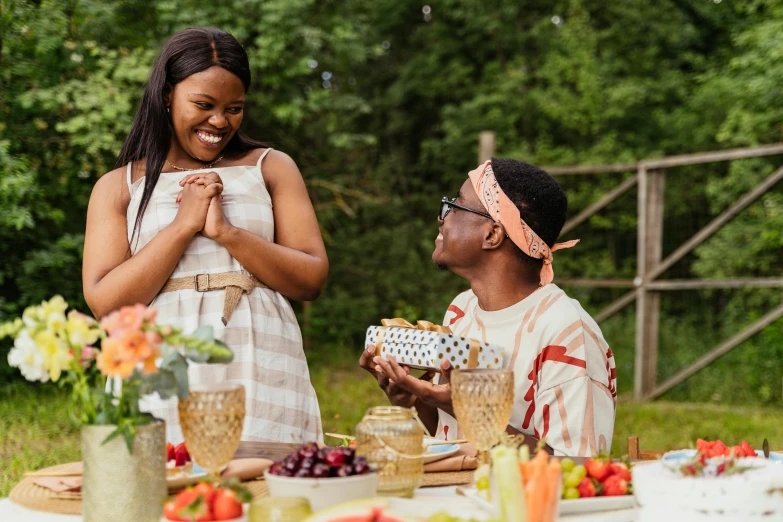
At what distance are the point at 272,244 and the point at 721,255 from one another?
971cm

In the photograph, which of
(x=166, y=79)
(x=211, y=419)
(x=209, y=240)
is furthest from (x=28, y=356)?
(x=166, y=79)

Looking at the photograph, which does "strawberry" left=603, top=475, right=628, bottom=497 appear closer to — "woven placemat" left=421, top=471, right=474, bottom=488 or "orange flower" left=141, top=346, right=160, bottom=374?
"woven placemat" left=421, top=471, right=474, bottom=488

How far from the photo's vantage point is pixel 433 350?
2.40 m

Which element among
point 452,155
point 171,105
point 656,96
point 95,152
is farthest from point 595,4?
point 171,105

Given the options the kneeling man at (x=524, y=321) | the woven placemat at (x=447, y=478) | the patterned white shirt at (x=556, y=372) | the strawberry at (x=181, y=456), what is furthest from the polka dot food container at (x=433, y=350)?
the strawberry at (x=181, y=456)

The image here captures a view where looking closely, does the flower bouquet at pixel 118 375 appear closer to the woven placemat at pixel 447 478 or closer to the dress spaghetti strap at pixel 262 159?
the woven placemat at pixel 447 478

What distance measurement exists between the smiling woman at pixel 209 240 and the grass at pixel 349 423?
11.1 ft

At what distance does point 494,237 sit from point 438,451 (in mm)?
770

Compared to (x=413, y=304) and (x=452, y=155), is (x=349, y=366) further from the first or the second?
(x=452, y=155)

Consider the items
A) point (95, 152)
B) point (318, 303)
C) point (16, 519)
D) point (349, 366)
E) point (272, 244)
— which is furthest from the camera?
point (318, 303)

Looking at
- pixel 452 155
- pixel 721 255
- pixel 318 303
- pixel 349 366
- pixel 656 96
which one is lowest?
pixel 349 366

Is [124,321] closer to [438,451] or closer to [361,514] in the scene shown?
[361,514]

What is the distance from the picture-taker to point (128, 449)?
67.9 inches

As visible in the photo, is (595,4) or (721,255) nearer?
(721,255)
